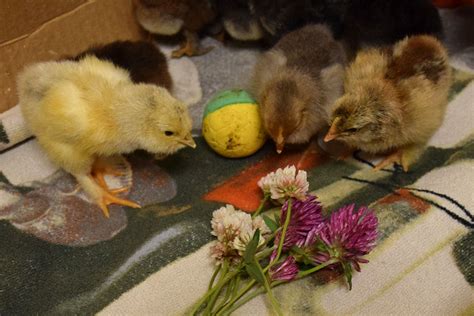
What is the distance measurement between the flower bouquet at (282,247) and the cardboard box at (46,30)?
0.86 meters

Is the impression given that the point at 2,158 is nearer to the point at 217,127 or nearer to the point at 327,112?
the point at 217,127

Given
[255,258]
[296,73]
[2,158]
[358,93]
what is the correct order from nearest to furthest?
[255,258], [358,93], [296,73], [2,158]

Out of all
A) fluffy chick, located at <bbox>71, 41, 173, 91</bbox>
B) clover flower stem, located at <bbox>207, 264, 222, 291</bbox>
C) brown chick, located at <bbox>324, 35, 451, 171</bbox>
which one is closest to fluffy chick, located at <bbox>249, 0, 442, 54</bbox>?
brown chick, located at <bbox>324, 35, 451, 171</bbox>

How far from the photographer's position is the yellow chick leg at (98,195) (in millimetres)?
1604

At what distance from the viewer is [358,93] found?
1.43 meters

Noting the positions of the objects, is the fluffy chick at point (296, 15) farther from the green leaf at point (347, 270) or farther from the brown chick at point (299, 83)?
the green leaf at point (347, 270)

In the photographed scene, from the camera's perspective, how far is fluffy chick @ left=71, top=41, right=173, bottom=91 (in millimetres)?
1661

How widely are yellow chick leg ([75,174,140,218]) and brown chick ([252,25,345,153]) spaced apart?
18.4 inches

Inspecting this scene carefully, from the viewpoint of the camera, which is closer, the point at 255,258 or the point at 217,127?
the point at 255,258

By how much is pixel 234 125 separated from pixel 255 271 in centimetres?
57

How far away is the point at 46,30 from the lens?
178 centimetres

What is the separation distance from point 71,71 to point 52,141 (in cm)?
20

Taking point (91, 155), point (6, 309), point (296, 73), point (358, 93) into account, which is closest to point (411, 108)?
A: point (358, 93)

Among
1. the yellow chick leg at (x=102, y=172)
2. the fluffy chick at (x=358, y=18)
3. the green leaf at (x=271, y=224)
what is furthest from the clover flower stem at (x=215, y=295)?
the fluffy chick at (x=358, y=18)
